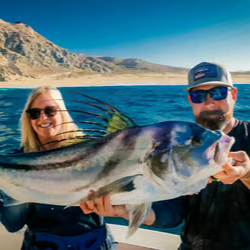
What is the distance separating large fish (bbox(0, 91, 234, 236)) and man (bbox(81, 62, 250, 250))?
0.44ft

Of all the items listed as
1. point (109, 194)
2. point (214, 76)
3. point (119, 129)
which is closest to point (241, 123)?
point (214, 76)

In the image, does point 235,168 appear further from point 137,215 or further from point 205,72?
point 205,72

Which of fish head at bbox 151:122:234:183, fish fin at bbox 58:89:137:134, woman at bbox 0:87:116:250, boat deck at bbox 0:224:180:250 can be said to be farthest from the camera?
boat deck at bbox 0:224:180:250

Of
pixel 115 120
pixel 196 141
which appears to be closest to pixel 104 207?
pixel 115 120

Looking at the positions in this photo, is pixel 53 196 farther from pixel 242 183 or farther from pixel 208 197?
pixel 242 183

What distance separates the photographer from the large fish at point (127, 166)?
1326 millimetres

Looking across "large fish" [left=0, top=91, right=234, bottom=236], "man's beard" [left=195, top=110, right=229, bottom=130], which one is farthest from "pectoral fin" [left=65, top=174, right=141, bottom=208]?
"man's beard" [left=195, top=110, right=229, bottom=130]

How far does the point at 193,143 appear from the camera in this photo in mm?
1351

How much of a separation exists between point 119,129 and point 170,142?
0.30m

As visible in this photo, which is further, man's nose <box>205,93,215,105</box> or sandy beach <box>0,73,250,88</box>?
sandy beach <box>0,73,250,88</box>

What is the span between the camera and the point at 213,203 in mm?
1751

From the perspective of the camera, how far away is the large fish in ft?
4.35

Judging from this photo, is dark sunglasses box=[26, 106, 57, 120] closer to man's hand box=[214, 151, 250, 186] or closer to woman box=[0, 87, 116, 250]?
woman box=[0, 87, 116, 250]

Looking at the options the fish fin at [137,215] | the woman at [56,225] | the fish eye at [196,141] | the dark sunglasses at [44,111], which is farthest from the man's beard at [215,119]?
the dark sunglasses at [44,111]
